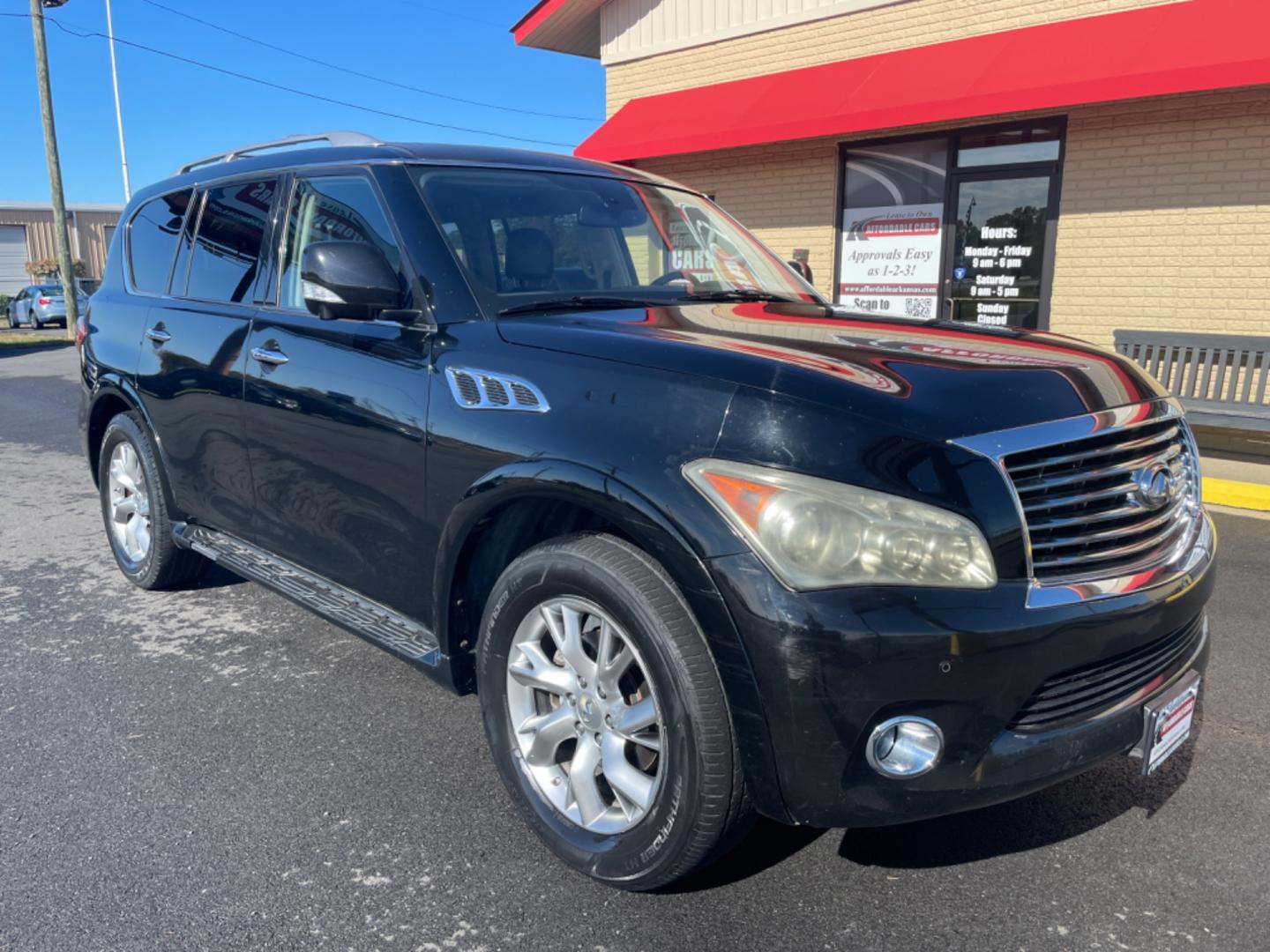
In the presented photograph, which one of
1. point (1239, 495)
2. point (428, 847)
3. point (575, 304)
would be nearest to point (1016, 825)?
point (428, 847)

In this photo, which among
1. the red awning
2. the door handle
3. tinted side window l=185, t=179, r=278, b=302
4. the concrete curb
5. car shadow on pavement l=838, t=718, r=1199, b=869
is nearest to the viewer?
car shadow on pavement l=838, t=718, r=1199, b=869

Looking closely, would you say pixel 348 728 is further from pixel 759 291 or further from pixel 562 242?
pixel 759 291

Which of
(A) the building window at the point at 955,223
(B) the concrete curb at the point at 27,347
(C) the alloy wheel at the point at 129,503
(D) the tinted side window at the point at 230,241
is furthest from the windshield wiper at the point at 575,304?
(B) the concrete curb at the point at 27,347

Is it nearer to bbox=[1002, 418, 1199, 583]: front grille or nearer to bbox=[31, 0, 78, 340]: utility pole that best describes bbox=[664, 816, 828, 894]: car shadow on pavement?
bbox=[1002, 418, 1199, 583]: front grille

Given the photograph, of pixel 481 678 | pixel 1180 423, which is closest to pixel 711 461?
pixel 481 678

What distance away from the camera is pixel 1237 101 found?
816cm

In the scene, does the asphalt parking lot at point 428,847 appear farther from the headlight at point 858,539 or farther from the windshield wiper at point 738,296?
the windshield wiper at point 738,296

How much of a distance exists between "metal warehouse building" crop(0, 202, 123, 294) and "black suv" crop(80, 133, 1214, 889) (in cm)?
5123

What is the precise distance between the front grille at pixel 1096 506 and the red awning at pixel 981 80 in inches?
254

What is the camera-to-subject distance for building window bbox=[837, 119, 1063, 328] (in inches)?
381

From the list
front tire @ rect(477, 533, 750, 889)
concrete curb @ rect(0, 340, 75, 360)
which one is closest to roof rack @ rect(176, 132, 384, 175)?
front tire @ rect(477, 533, 750, 889)

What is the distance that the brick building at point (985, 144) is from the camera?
8336 millimetres

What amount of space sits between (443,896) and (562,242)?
2087 millimetres

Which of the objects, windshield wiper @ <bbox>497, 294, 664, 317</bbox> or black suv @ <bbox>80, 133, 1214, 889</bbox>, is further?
windshield wiper @ <bbox>497, 294, 664, 317</bbox>
